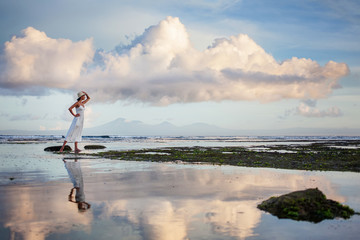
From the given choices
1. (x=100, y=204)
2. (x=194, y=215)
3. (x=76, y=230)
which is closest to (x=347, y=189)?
(x=194, y=215)

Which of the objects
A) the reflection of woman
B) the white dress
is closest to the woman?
the white dress

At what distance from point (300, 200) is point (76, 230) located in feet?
17.8

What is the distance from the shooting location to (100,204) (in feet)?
27.5

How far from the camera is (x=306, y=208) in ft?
25.4

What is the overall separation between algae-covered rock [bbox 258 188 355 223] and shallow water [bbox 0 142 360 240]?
0.28 metres

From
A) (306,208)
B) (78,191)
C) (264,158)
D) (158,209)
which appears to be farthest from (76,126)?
(306,208)

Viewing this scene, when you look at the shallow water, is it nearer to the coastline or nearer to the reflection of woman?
the reflection of woman

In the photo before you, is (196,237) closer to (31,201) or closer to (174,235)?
(174,235)

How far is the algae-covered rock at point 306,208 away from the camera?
7.51m

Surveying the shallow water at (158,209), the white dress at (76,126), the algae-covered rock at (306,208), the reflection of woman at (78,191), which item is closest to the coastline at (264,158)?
the white dress at (76,126)

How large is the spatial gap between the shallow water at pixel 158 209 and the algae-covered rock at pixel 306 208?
0.28 meters

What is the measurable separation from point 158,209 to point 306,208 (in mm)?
3703

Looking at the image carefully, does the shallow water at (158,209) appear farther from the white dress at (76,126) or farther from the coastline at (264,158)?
the white dress at (76,126)

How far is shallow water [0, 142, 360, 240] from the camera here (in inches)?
243
